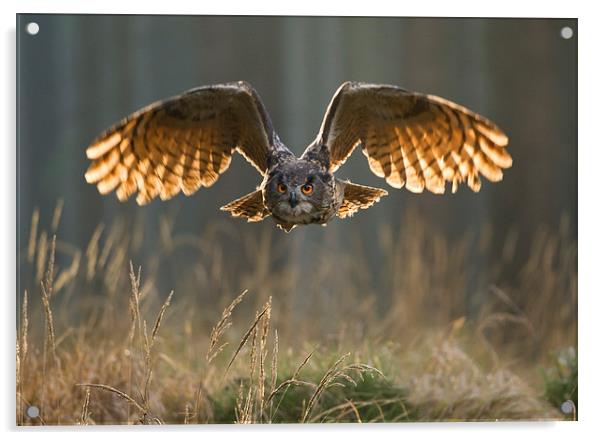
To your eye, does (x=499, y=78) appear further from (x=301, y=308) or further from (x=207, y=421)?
(x=207, y=421)

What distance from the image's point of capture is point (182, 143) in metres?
3.92

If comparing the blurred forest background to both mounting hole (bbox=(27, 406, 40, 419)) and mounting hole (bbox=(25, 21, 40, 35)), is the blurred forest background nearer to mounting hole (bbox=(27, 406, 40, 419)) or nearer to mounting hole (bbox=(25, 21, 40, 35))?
mounting hole (bbox=(25, 21, 40, 35))

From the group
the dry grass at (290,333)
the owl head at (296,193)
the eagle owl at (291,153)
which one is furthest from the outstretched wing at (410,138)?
the dry grass at (290,333)

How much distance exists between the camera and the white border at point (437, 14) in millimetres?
3738

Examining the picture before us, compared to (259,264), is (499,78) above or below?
above

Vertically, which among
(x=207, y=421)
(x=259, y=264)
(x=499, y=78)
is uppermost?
(x=499, y=78)

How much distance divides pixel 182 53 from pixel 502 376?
67.2 inches

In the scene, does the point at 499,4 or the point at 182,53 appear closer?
the point at 499,4

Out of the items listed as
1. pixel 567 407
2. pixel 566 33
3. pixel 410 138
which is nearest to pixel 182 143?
pixel 410 138

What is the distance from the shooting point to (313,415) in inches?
151

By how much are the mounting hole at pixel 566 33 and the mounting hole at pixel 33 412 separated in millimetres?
2197

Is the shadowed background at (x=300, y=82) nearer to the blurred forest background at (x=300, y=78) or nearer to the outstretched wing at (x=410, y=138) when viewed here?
the blurred forest background at (x=300, y=78)

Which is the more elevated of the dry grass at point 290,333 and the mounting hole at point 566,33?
the mounting hole at point 566,33
